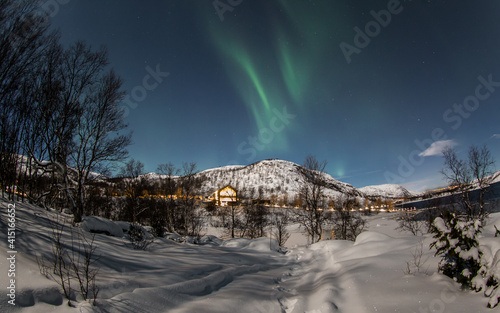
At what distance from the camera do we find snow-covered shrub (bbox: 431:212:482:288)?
3.71 meters

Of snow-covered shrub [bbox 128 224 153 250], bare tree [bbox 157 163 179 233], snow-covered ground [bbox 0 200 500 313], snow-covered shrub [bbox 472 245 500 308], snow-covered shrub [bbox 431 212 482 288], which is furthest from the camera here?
bare tree [bbox 157 163 179 233]

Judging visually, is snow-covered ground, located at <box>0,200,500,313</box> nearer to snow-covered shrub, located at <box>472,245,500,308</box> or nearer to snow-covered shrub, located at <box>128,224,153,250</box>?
snow-covered shrub, located at <box>472,245,500,308</box>

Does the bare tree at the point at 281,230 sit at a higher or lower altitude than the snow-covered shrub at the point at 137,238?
lower

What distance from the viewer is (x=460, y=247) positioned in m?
3.99

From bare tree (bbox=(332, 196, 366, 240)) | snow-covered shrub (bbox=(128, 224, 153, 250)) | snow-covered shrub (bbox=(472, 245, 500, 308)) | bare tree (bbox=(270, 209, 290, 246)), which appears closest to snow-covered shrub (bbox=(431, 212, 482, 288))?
snow-covered shrub (bbox=(472, 245, 500, 308))

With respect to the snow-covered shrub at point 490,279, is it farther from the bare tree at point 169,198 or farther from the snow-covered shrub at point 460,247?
the bare tree at point 169,198

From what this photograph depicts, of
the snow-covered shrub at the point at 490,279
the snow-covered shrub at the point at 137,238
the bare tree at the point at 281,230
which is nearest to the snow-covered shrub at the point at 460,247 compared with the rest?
the snow-covered shrub at the point at 490,279

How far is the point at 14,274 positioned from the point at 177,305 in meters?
2.57

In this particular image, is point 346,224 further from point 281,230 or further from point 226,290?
point 226,290

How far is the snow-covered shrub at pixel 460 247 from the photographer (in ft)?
12.2

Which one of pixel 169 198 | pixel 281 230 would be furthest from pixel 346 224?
pixel 169 198

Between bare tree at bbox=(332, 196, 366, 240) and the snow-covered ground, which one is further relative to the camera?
bare tree at bbox=(332, 196, 366, 240)

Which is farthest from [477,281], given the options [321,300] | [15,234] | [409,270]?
[15,234]

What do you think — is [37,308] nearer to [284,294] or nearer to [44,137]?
[284,294]
